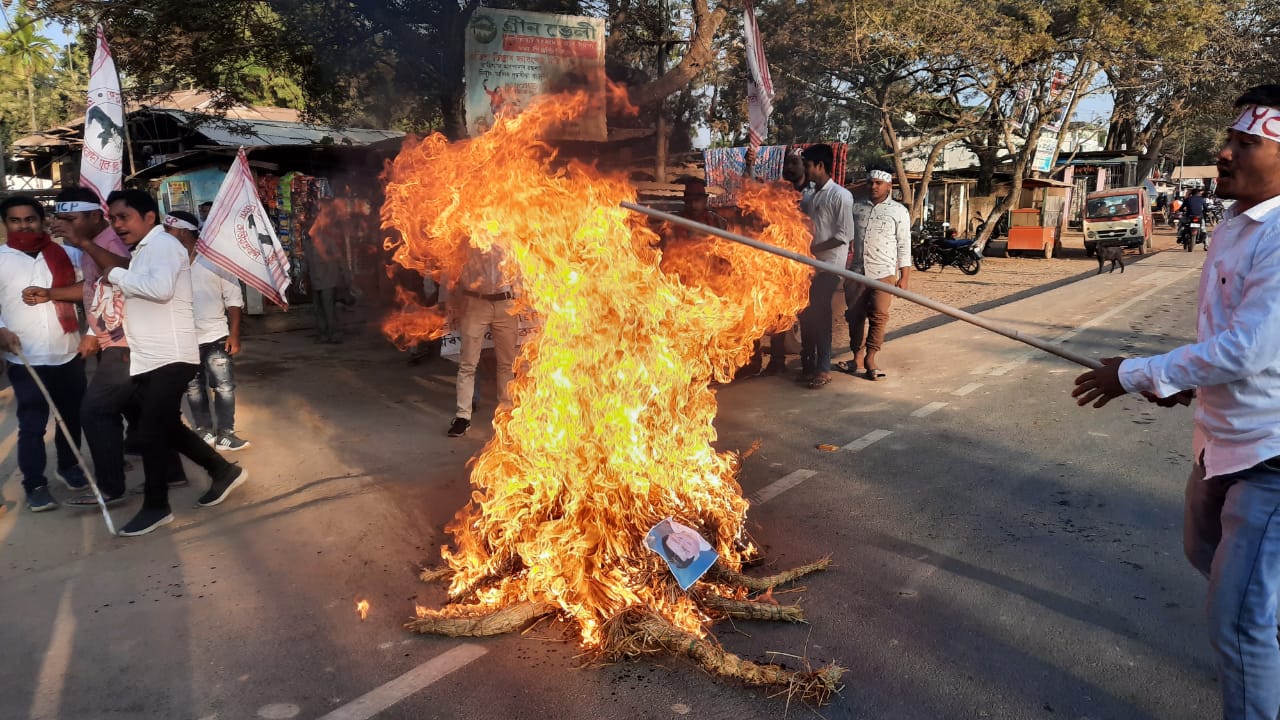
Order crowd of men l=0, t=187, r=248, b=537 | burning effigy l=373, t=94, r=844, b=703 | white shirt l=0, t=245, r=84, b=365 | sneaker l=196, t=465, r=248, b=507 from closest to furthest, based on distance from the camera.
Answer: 1. burning effigy l=373, t=94, r=844, b=703
2. crowd of men l=0, t=187, r=248, b=537
3. white shirt l=0, t=245, r=84, b=365
4. sneaker l=196, t=465, r=248, b=507

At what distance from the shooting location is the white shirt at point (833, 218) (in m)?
7.46

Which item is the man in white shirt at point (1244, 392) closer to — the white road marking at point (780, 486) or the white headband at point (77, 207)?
the white road marking at point (780, 486)

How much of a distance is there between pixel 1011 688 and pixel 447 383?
21.8 feet

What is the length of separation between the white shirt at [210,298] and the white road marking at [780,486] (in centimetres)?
406

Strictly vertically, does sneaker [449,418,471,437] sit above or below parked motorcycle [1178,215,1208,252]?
below

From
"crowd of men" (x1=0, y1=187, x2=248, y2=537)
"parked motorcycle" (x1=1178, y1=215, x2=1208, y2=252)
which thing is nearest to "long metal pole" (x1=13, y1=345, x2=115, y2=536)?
"crowd of men" (x1=0, y1=187, x2=248, y2=537)

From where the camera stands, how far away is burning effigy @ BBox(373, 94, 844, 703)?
3359 millimetres

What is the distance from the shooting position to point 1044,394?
7.25 metres

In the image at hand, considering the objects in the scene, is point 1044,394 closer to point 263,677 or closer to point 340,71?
point 263,677

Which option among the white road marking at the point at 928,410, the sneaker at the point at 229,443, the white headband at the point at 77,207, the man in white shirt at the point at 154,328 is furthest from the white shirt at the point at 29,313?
the white road marking at the point at 928,410

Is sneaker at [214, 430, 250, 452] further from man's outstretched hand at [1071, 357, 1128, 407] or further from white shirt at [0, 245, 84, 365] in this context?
man's outstretched hand at [1071, 357, 1128, 407]

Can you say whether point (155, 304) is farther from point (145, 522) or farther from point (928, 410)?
point (928, 410)

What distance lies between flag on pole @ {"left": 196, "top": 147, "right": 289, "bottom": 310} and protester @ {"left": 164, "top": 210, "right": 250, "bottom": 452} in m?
0.61

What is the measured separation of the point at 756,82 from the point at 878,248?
3.76 metres
